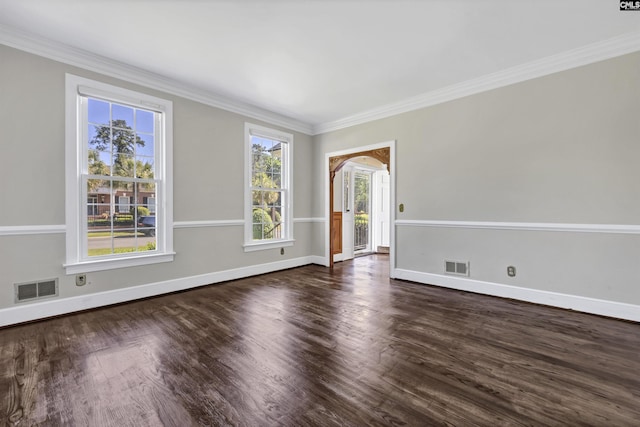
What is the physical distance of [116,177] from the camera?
333 cm

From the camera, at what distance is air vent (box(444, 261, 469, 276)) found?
12.6 feet

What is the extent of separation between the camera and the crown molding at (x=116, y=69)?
2709mm

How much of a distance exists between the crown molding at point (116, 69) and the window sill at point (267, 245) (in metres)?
2.09

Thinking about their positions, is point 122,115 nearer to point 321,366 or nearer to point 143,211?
point 143,211

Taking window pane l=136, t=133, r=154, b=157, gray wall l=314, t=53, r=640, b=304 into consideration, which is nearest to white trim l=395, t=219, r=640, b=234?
gray wall l=314, t=53, r=640, b=304

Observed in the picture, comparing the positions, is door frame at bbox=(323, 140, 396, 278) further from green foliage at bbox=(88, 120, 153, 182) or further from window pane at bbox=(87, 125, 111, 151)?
window pane at bbox=(87, 125, 111, 151)

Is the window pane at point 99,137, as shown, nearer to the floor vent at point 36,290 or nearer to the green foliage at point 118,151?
the green foliage at point 118,151

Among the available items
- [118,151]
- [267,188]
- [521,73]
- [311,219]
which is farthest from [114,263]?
[521,73]

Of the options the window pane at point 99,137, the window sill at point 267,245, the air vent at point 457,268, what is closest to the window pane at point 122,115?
the window pane at point 99,137

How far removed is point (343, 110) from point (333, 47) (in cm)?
185

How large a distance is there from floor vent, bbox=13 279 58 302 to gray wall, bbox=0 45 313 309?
1.8 inches

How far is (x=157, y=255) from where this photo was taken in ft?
11.8

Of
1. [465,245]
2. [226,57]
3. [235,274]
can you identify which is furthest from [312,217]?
[226,57]

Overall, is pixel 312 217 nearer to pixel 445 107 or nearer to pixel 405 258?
pixel 405 258
